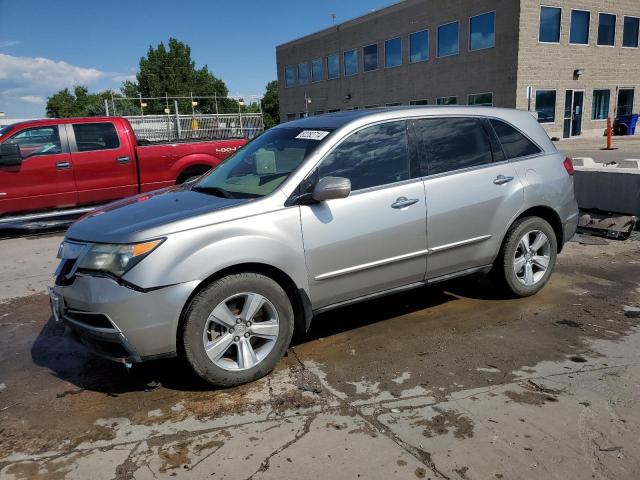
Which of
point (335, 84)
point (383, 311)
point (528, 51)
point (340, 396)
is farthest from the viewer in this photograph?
point (335, 84)

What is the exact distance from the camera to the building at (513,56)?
85.1ft

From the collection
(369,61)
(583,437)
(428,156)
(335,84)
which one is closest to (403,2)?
(369,61)

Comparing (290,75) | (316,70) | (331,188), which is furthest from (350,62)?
(331,188)

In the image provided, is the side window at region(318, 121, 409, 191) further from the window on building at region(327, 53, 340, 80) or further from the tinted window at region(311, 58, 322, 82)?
the tinted window at region(311, 58, 322, 82)

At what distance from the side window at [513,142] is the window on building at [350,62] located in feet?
114

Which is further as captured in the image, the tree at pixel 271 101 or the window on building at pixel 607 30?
the tree at pixel 271 101

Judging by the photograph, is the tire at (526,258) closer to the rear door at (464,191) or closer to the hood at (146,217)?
the rear door at (464,191)

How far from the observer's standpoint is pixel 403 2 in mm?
31984

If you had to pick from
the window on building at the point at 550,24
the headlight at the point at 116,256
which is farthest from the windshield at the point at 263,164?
the window on building at the point at 550,24

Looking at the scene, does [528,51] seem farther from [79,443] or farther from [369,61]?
[79,443]

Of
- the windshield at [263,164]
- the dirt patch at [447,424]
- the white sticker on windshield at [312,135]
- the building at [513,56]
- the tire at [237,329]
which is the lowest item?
the dirt patch at [447,424]

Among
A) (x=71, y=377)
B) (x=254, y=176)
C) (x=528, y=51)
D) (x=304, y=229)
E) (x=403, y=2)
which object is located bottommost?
(x=71, y=377)

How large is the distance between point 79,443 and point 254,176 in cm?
221

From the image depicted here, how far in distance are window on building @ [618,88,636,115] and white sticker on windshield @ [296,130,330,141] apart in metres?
32.0
